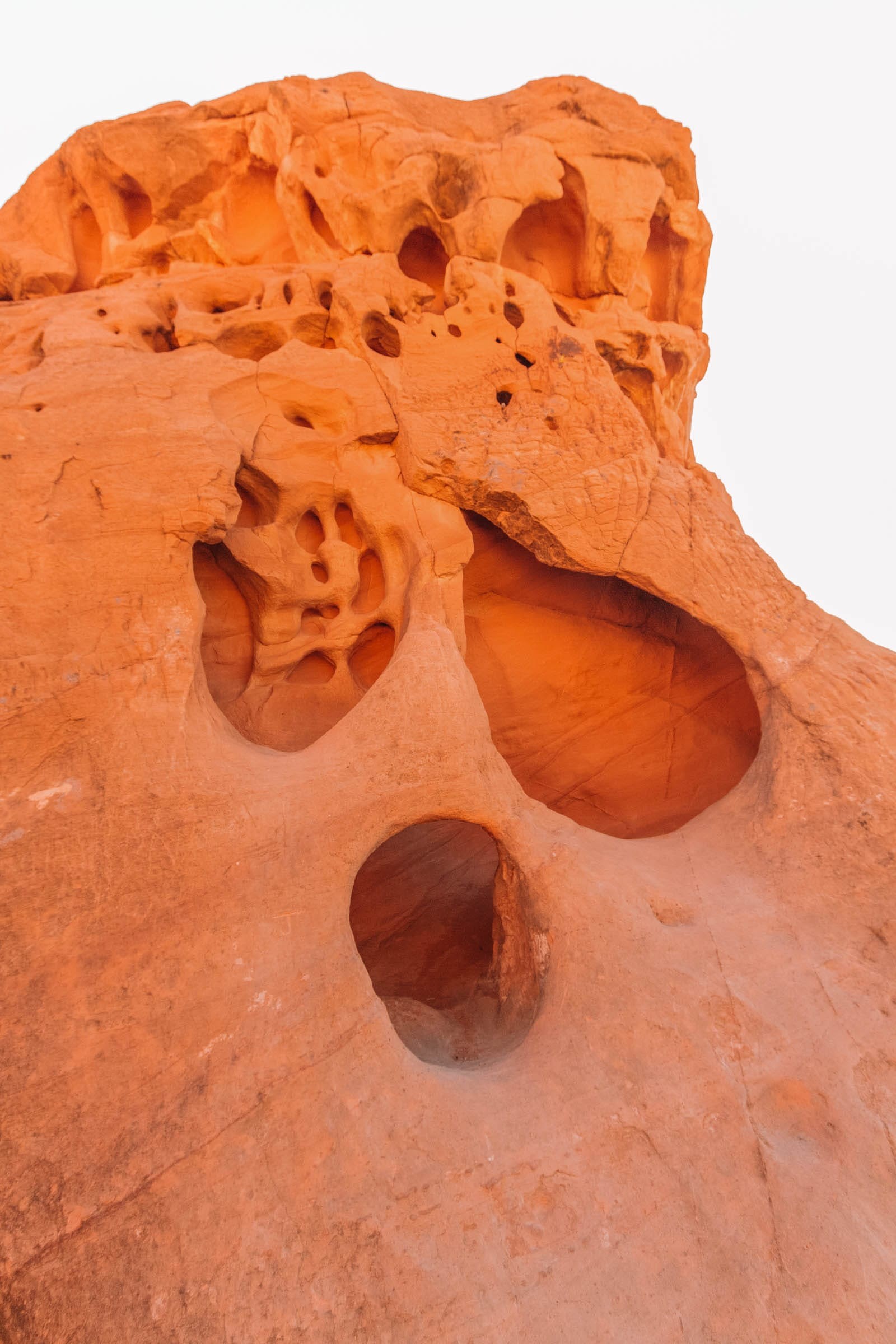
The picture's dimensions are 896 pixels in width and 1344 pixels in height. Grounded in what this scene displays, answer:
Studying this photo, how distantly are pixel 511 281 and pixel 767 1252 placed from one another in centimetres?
562

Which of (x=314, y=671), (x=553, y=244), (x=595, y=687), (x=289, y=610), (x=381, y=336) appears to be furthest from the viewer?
(x=553, y=244)

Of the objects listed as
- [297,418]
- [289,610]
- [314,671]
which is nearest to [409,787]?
[314,671]

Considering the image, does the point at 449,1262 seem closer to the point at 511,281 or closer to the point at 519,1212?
the point at 519,1212

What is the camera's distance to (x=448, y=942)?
4.43 meters

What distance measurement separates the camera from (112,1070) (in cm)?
221

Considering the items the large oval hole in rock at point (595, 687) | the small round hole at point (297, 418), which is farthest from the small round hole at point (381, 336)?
the large oval hole in rock at point (595, 687)

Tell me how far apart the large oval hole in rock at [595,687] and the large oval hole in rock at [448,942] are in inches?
34.7

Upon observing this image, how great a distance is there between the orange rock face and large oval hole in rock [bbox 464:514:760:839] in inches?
1.2

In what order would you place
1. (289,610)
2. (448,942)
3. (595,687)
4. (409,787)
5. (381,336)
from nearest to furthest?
(409,787) → (289,610) → (448,942) → (381,336) → (595,687)

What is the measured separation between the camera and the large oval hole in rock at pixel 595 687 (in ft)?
16.6

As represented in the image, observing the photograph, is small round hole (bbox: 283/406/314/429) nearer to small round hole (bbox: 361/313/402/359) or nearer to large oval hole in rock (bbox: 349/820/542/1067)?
small round hole (bbox: 361/313/402/359)

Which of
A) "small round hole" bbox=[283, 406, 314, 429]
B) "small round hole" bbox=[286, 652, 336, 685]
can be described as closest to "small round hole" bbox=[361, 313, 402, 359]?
"small round hole" bbox=[283, 406, 314, 429]

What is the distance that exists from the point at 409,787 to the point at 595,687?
105 inches

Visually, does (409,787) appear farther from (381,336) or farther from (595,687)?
(381,336)
